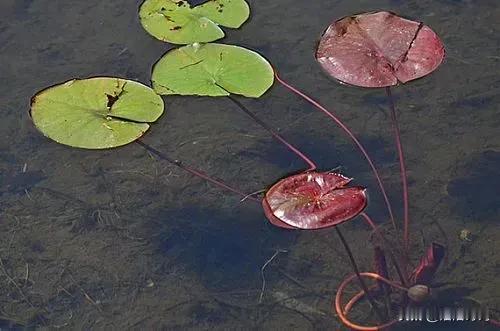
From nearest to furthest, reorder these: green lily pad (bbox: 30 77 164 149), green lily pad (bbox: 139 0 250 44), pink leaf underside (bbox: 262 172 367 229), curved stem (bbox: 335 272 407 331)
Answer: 1. curved stem (bbox: 335 272 407 331)
2. pink leaf underside (bbox: 262 172 367 229)
3. green lily pad (bbox: 30 77 164 149)
4. green lily pad (bbox: 139 0 250 44)

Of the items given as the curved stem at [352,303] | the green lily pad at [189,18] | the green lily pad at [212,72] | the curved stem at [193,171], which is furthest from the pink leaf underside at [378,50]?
the curved stem at [352,303]

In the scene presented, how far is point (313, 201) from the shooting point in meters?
2.26

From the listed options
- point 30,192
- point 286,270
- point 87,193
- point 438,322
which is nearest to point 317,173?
point 286,270

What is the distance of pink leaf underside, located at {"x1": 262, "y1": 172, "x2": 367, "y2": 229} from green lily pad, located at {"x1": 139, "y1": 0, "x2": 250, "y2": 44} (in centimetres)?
68

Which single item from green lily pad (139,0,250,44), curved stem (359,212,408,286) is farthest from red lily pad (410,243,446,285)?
green lily pad (139,0,250,44)

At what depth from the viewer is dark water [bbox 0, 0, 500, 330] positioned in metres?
2.21

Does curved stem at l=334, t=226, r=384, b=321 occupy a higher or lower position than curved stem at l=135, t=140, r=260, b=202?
lower

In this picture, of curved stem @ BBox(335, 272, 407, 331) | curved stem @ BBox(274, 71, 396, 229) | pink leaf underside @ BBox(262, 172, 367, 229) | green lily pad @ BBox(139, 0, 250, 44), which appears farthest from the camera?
green lily pad @ BBox(139, 0, 250, 44)

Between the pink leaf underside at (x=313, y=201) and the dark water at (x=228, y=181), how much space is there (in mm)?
62

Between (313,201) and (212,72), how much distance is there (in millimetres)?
604

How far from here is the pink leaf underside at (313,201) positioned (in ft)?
7.32

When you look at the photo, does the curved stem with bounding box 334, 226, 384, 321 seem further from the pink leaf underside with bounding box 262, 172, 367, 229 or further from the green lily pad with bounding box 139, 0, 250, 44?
the green lily pad with bounding box 139, 0, 250, 44

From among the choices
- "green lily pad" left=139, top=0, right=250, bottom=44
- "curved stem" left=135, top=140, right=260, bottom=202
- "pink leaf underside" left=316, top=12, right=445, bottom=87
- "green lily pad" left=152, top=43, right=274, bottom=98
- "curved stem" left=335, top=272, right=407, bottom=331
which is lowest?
"curved stem" left=335, top=272, right=407, bottom=331

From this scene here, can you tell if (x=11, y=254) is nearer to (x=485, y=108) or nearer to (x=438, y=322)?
(x=438, y=322)
